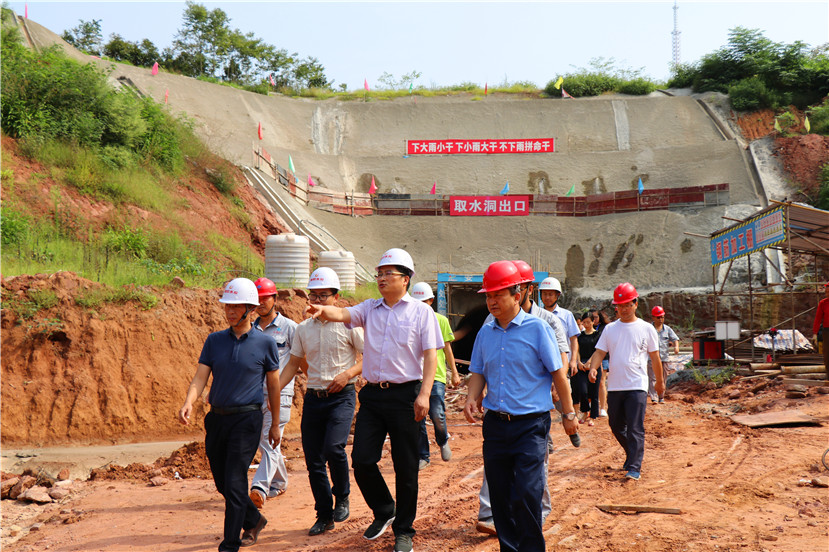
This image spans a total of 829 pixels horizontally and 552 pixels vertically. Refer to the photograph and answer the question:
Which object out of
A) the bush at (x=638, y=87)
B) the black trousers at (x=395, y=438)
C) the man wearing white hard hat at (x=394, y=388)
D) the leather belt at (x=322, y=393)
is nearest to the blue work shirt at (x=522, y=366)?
the man wearing white hard hat at (x=394, y=388)

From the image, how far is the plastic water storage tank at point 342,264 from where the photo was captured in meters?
17.1

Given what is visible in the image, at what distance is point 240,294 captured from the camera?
4.74 meters

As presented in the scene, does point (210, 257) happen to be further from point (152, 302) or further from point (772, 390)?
point (772, 390)

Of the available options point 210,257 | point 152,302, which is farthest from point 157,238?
point 152,302

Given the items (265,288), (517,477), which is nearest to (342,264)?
(265,288)

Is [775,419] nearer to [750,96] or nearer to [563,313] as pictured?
[563,313]

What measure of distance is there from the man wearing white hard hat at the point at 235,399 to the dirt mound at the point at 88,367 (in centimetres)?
617

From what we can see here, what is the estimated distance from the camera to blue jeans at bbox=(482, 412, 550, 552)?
383cm

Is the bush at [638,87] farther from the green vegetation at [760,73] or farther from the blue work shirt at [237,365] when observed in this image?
the blue work shirt at [237,365]

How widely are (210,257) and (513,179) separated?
2278cm

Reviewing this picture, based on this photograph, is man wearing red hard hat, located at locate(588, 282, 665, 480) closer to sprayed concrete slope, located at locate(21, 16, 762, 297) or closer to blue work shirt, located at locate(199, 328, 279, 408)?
blue work shirt, located at locate(199, 328, 279, 408)

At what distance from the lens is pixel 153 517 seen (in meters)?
5.96

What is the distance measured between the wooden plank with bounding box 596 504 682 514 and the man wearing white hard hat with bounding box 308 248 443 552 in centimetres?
179

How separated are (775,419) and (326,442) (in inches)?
285
